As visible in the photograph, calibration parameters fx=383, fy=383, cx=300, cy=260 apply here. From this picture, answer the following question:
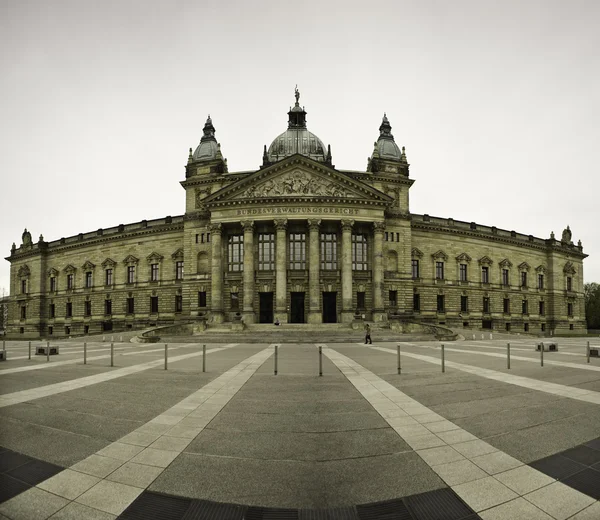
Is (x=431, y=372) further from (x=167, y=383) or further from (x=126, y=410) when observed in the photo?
(x=126, y=410)

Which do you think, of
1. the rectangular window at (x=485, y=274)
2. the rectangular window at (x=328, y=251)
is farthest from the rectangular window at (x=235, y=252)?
the rectangular window at (x=485, y=274)

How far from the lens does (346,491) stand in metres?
4.48

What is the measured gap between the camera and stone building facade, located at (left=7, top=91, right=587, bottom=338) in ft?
157

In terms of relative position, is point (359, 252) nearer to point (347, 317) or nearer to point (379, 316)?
point (379, 316)

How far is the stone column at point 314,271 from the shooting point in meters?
45.3

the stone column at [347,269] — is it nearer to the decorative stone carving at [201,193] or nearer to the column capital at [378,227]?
the column capital at [378,227]

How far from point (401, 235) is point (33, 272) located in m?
67.5

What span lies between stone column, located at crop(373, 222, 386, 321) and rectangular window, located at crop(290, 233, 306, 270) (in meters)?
9.11

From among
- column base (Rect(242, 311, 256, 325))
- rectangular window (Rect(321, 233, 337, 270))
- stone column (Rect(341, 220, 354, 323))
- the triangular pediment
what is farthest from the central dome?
column base (Rect(242, 311, 256, 325))

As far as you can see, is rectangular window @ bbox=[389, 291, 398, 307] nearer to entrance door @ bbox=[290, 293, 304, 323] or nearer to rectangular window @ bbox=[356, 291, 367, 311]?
rectangular window @ bbox=[356, 291, 367, 311]

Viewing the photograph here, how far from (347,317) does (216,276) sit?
56.6ft

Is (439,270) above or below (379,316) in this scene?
above

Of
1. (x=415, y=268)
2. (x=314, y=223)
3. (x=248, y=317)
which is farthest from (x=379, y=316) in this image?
(x=248, y=317)

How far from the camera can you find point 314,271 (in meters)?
46.6
